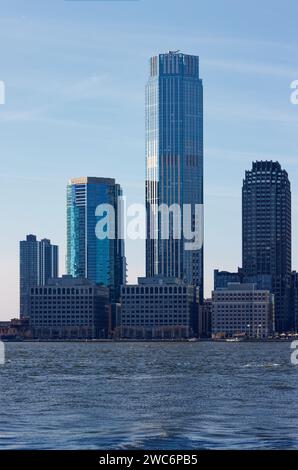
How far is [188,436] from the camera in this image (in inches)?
1644

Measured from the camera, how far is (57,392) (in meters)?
69.4

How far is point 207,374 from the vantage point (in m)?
94.4

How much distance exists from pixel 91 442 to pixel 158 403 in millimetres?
20549

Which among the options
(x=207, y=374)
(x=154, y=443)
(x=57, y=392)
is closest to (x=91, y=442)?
(x=154, y=443)

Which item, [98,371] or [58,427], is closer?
[58,427]

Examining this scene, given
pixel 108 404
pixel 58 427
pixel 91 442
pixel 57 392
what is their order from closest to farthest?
pixel 91 442
pixel 58 427
pixel 108 404
pixel 57 392
